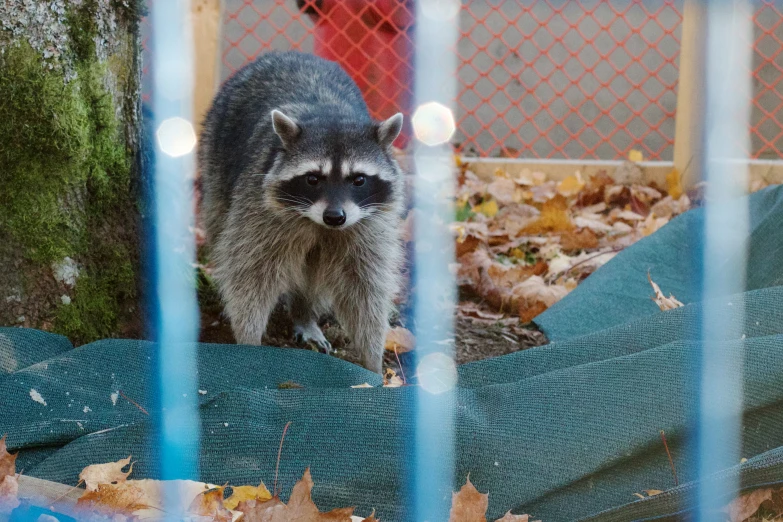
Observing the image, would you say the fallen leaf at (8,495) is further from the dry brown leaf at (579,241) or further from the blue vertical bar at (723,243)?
the dry brown leaf at (579,241)

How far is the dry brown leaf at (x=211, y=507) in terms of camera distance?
1639 millimetres

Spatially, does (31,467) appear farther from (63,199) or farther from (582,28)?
(582,28)

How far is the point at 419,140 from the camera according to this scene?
219 inches

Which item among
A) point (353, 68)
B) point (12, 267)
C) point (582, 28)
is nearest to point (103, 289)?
point (12, 267)

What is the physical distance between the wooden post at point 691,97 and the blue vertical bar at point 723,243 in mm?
50

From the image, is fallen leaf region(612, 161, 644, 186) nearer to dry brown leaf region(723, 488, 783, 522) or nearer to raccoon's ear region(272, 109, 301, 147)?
raccoon's ear region(272, 109, 301, 147)

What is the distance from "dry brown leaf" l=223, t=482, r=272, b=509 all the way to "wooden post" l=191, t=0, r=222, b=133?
362cm

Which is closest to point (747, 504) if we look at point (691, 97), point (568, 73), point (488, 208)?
point (488, 208)

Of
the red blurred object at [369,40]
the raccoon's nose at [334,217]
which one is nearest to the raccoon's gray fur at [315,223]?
the raccoon's nose at [334,217]

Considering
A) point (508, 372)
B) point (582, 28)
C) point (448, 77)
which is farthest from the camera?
point (582, 28)

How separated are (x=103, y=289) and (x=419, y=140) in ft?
10.6

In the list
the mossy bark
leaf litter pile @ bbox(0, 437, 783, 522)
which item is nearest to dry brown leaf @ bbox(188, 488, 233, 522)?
leaf litter pile @ bbox(0, 437, 783, 522)

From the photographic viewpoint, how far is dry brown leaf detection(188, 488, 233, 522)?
1.64m

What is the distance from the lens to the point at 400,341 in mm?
3184
